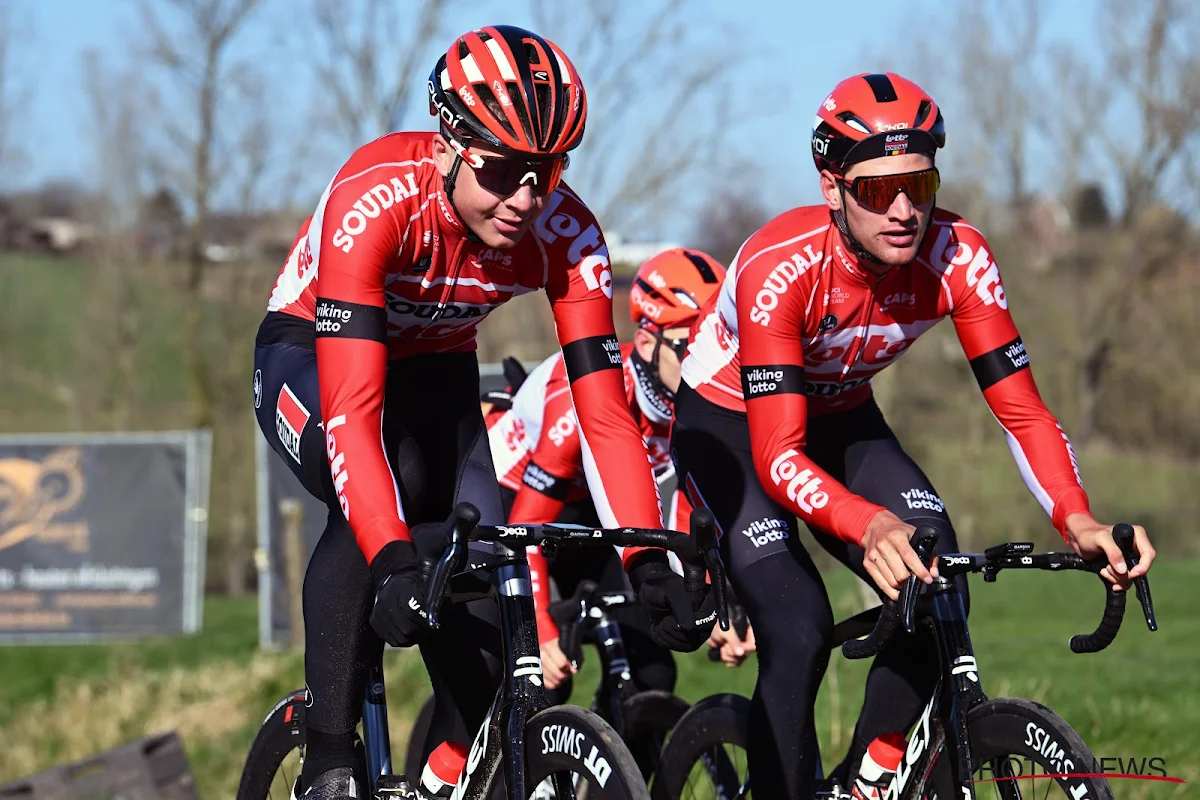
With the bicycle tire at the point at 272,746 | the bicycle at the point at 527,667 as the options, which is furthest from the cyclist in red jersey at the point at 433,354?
the bicycle tire at the point at 272,746

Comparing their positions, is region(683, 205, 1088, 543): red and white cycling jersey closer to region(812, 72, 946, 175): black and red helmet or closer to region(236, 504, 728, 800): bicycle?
region(812, 72, 946, 175): black and red helmet

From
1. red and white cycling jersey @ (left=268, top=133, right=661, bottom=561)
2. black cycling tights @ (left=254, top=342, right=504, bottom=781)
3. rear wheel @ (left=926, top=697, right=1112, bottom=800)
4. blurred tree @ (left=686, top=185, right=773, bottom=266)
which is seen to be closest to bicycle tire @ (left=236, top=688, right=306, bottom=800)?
black cycling tights @ (left=254, top=342, right=504, bottom=781)

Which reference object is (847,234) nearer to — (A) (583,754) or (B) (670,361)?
(B) (670,361)

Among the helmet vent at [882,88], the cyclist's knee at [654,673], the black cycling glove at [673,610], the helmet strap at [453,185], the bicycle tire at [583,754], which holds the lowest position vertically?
the bicycle tire at [583,754]

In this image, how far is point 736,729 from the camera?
470 centimetres

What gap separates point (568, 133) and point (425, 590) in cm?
127

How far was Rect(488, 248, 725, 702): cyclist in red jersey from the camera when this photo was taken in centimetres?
570

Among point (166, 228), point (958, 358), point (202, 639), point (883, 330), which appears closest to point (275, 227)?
point (166, 228)

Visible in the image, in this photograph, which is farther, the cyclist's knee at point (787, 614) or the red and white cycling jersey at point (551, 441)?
the red and white cycling jersey at point (551, 441)

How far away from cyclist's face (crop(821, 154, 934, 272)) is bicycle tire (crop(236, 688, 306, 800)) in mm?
2238

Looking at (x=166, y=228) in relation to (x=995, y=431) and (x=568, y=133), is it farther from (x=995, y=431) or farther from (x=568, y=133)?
(x=568, y=133)

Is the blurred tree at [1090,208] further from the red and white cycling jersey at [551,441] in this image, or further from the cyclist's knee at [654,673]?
the cyclist's knee at [654,673]

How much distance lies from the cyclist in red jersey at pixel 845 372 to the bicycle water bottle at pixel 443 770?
90cm

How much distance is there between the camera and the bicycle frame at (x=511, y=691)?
3.69 m
